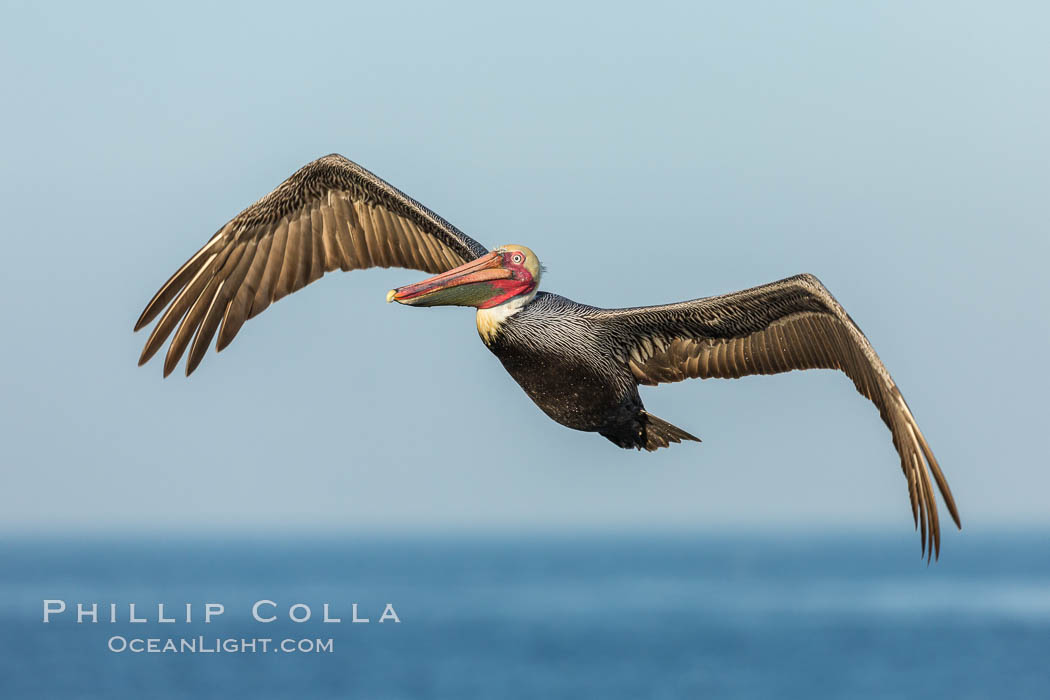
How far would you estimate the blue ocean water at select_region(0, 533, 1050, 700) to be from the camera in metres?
73.4

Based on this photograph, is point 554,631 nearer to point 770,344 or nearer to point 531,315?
point 770,344

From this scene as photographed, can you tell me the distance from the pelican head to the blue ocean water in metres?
61.5

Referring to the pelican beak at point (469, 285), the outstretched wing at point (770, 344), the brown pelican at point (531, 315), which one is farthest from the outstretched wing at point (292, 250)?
the outstretched wing at point (770, 344)

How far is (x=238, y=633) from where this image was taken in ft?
304

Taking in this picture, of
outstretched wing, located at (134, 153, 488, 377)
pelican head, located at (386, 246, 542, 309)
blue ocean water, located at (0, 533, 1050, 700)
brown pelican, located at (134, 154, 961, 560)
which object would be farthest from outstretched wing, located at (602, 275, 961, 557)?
blue ocean water, located at (0, 533, 1050, 700)

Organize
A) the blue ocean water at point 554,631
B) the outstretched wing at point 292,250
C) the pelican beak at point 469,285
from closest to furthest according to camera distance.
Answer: the pelican beak at point 469,285 < the outstretched wing at point 292,250 < the blue ocean water at point 554,631

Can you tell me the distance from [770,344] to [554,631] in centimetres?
8297

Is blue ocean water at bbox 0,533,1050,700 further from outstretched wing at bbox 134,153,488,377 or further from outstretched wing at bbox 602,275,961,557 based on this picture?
outstretched wing at bbox 602,275,961,557

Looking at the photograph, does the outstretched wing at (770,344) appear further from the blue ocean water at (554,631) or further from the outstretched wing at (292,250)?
the blue ocean water at (554,631)

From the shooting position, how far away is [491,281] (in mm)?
8992

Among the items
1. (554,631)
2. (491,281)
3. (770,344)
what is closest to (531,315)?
(491,281)

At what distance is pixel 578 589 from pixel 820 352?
11775 centimetres

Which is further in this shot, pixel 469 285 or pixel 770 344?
pixel 770 344

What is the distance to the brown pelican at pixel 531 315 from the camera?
29.4ft
